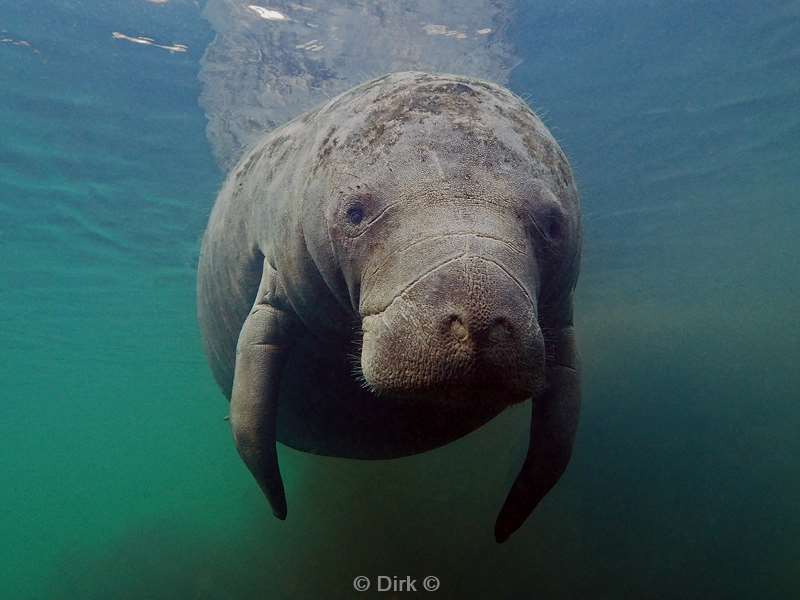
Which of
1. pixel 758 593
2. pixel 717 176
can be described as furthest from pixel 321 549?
pixel 717 176

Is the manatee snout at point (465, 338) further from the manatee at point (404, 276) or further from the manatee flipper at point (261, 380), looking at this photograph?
the manatee flipper at point (261, 380)

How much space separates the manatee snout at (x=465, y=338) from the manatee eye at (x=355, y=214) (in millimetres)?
483

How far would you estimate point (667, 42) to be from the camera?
10.4m

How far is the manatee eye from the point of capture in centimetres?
205

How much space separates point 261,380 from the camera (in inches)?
116

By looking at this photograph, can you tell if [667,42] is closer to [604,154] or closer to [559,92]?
[559,92]

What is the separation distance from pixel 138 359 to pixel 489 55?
96.8 ft

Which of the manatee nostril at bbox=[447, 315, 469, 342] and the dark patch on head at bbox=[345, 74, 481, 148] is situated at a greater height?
the dark patch on head at bbox=[345, 74, 481, 148]

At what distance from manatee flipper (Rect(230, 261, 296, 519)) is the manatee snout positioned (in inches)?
56.1

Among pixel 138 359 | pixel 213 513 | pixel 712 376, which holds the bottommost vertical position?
pixel 213 513
